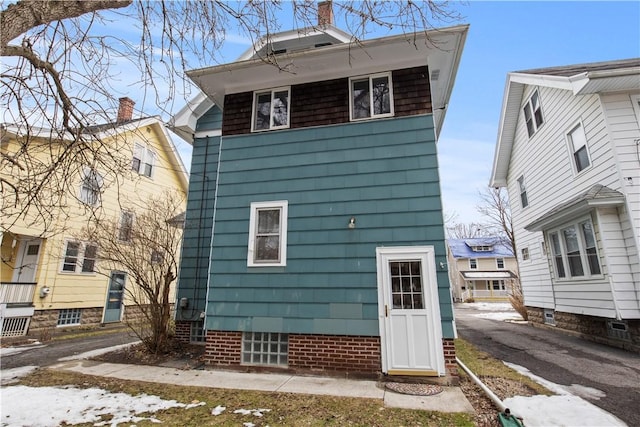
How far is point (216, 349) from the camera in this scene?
21.7 feet

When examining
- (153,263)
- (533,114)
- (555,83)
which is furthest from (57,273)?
(533,114)

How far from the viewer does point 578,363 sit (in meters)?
6.64

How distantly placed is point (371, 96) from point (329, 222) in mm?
2919

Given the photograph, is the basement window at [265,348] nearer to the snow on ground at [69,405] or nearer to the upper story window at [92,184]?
the snow on ground at [69,405]

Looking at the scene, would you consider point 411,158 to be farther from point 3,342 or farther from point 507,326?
point 3,342

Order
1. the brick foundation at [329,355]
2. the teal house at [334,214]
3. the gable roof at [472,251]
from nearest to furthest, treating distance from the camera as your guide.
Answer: the brick foundation at [329,355] → the teal house at [334,214] → the gable roof at [472,251]

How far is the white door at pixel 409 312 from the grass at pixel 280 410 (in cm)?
124

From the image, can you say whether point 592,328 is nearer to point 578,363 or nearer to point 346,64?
point 578,363

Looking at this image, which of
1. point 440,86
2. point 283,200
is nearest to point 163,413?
point 283,200

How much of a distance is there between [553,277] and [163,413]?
11.7m

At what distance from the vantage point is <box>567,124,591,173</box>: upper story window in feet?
29.5

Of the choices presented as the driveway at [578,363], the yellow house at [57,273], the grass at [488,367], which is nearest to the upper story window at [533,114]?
the driveway at [578,363]

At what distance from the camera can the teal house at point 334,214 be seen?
19.5ft

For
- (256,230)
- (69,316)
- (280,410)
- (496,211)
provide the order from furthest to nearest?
(496,211) → (69,316) → (256,230) → (280,410)
